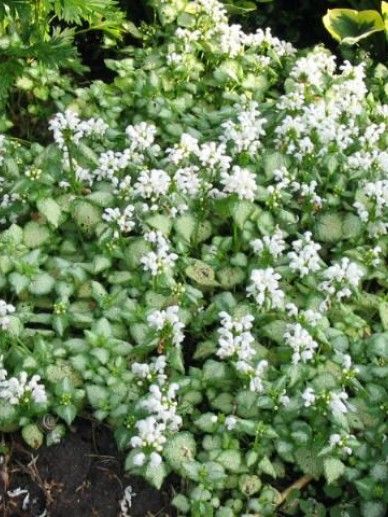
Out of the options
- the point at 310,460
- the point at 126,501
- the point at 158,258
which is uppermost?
the point at 158,258

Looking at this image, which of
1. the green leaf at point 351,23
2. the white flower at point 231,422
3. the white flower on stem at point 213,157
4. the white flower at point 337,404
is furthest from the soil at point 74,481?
the green leaf at point 351,23

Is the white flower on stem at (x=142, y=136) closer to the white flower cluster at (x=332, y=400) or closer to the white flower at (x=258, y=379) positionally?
the white flower at (x=258, y=379)

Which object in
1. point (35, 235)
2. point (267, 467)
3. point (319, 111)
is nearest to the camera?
point (267, 467)

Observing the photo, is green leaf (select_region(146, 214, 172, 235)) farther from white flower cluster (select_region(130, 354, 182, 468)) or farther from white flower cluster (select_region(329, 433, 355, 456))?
white flower cluster (select_region(329, 433, 355, 456))

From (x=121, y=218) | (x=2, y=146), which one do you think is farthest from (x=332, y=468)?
(x=2, y=146)

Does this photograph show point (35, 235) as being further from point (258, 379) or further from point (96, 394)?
point (258, 379)

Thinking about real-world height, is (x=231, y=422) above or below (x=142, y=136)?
below
